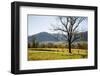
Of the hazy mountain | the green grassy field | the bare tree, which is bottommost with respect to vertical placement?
the green grassy field

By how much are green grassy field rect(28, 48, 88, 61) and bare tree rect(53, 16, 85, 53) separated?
3 cm

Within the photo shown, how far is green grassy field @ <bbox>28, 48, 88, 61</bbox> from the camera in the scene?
3.74 feet

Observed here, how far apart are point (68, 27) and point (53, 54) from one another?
143 millimetres

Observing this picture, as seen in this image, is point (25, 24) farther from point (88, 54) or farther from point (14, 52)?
point (88, 54)

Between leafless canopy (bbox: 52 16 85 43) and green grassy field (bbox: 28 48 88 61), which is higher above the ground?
leafless canopy (bbox: 52 16 85 43)

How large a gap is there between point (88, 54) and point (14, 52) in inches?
14.6

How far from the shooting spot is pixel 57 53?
1187 mm

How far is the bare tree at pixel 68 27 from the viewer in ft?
3.92

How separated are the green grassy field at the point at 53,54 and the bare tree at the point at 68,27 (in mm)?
29

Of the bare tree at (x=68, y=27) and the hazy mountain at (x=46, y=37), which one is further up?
the bare tree at (x=68, y=27)

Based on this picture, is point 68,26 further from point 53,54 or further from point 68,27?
point 53,54

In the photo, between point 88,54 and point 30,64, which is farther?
point 88,54

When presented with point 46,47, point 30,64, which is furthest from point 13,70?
point 46,47

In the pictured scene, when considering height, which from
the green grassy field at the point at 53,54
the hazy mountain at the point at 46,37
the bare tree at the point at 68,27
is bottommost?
the green grassy field at the point at 53,54
